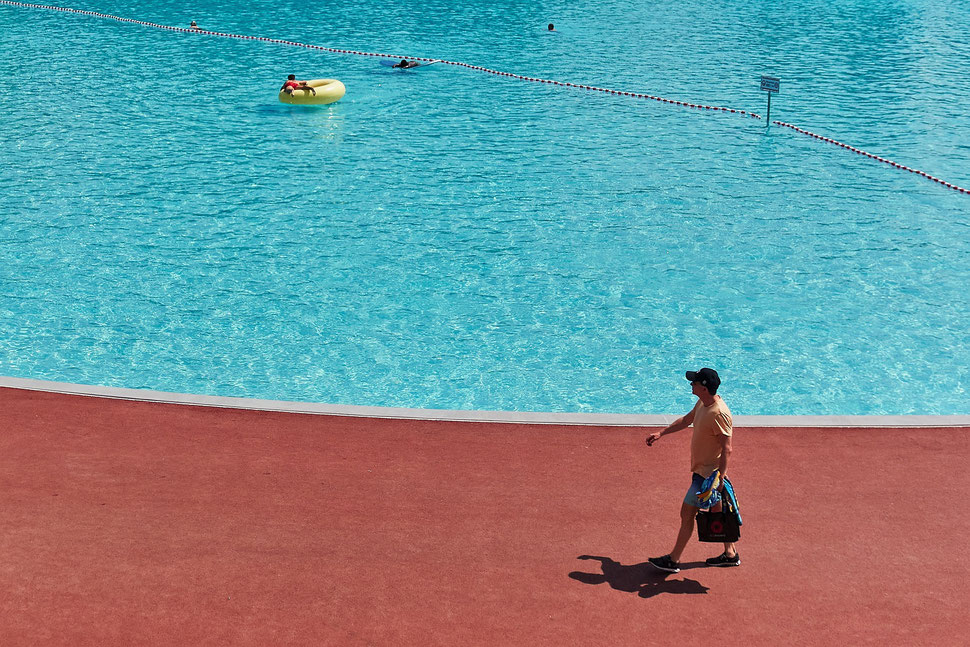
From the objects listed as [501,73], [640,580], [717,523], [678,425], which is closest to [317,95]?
[501,73]

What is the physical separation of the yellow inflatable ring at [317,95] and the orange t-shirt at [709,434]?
19760 mm

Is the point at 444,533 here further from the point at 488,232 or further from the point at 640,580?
the point at 488,232

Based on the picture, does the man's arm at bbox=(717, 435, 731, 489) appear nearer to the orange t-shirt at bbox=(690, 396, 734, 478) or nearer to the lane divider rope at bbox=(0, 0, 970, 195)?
the orange t-shirt at bbox=(690, 396, 734, 478)

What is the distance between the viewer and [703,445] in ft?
24.7

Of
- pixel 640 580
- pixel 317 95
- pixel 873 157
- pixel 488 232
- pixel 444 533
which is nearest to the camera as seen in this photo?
pixel 640 580

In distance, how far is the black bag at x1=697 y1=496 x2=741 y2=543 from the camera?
7.70m

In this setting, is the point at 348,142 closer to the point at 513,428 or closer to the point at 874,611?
the point at 513,428

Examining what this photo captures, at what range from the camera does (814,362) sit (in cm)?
1350

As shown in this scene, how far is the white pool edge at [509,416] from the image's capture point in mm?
10500

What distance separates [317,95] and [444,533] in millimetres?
18998

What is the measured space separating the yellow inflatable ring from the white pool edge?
612 inches

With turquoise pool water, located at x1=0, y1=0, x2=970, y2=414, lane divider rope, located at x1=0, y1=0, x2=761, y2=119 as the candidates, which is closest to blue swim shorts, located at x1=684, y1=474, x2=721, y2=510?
turquoise pool water, located at x1=0, y1=0, x2=970, y2=414

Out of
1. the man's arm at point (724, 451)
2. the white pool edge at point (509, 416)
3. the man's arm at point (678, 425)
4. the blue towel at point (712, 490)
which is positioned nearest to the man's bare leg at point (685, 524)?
the blue towel at point (712, 490)

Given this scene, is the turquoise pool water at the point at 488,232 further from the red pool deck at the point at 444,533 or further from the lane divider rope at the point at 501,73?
the red pool deck at the point at 444,533
